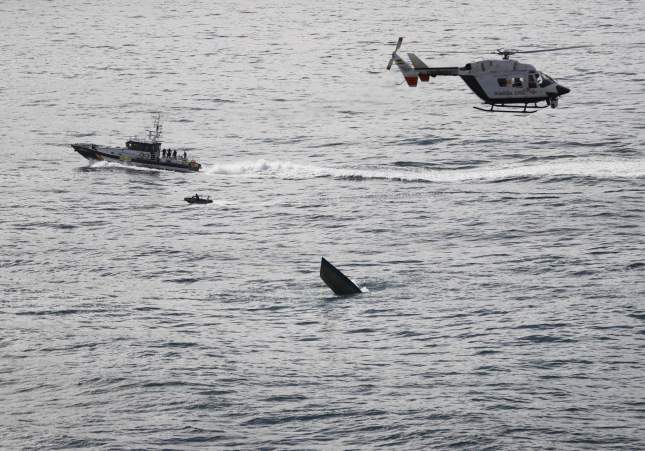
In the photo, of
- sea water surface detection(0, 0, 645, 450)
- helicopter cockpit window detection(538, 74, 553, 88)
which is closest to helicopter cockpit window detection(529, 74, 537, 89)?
helicopter cockpit window detection(538, 74, 553, 88)

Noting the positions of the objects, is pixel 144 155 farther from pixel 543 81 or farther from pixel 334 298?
pixel 334 298

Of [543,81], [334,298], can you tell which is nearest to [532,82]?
[543,81]

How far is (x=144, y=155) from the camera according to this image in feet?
546

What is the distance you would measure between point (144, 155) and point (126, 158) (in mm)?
2799

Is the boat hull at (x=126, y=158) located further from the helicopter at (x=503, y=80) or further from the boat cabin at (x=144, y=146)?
the helicopter at (x=503, y=80)

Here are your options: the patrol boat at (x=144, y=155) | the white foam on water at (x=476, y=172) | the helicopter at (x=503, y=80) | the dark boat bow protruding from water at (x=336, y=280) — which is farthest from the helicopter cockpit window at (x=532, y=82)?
the patrol boat at (x=144, y=155)

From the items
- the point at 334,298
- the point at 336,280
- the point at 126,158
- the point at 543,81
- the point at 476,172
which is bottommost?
the point at 334,298

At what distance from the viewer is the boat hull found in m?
164

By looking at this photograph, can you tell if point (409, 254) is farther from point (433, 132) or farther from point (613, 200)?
point (433, 132)

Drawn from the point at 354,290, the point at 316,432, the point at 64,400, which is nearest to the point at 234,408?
the point at 316,432

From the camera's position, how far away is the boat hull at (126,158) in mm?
164500

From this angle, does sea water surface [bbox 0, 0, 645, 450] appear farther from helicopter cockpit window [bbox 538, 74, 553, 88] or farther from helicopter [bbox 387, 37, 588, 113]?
helicopter cockpit window [bbox 538, 74, 553, 88]

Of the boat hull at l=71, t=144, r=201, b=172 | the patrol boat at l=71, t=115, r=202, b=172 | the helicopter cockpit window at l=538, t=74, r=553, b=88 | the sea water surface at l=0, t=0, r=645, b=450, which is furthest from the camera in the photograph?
the boat hull at l=71, t=144, r=201, b=172

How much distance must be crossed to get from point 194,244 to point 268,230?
9.44 metres
